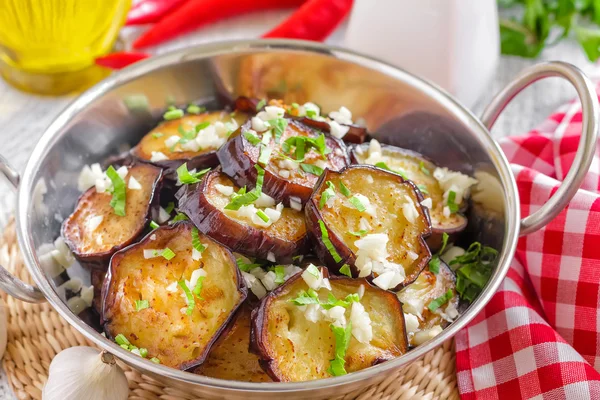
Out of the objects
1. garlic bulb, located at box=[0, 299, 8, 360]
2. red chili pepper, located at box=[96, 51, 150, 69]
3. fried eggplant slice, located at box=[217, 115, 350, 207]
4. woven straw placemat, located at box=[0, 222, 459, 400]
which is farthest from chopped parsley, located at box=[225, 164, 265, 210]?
red chili pepper, located at box=[96, 51, 150, 69]

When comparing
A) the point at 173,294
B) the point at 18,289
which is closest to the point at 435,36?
the point at 173,294

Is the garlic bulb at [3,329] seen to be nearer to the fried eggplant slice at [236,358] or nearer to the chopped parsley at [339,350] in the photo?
the fried eggplant slice at [236,358]

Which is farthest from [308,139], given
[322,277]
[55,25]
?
[55,25]

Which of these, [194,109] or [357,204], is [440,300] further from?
[194,109]

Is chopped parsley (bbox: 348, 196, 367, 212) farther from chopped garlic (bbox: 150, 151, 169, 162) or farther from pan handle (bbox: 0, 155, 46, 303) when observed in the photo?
pan handle (bbox: 0, 155, 46, 303)

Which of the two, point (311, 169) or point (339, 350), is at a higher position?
point (311, 169)

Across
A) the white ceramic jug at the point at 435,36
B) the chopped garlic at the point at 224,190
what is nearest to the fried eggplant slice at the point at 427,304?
the chopped garlic at the point at 224,190
